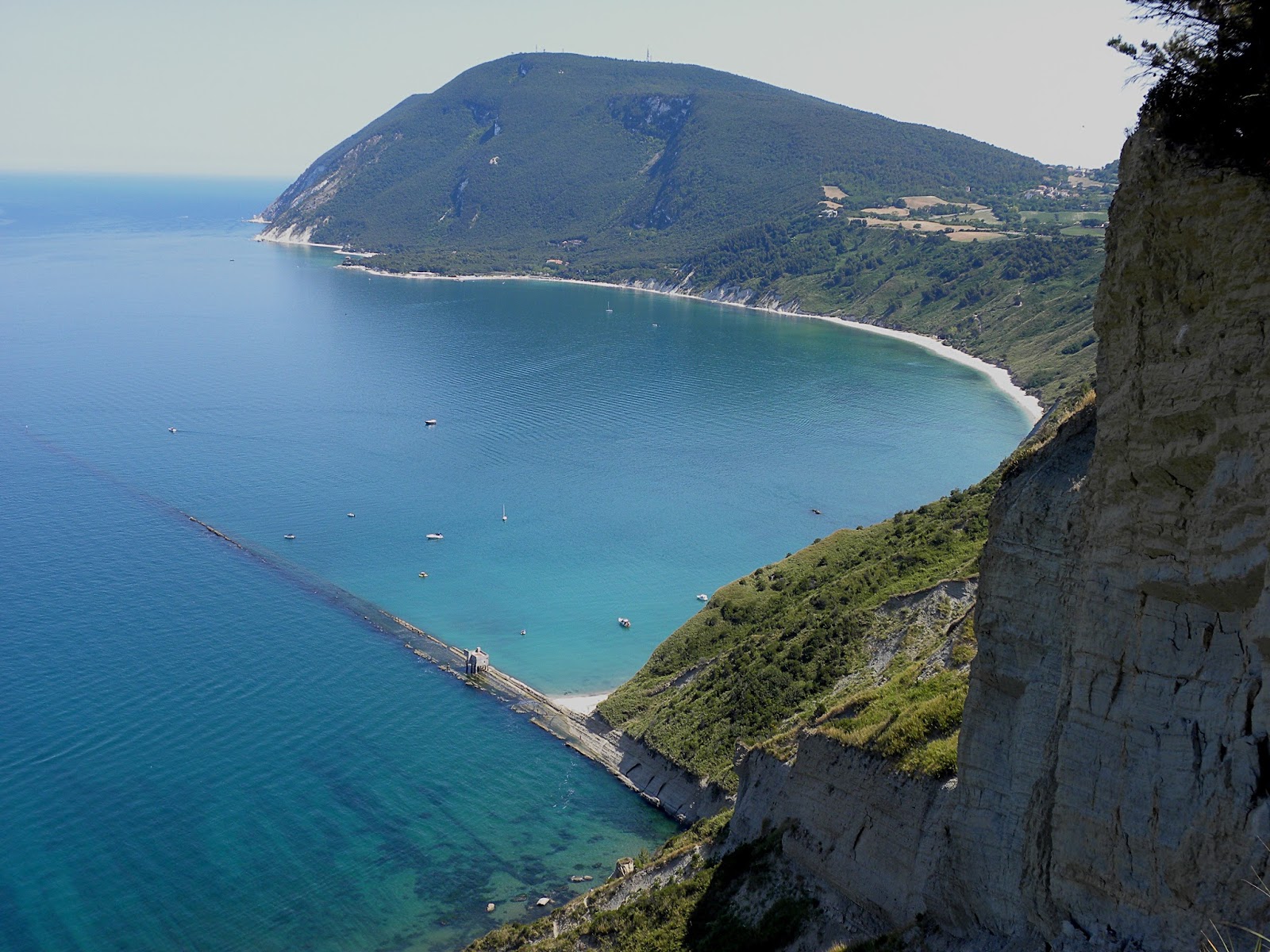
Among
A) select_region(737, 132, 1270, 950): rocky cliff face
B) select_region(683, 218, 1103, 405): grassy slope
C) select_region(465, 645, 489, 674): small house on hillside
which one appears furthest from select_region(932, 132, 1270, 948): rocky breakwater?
select_region(683, 218, 1103, 405): grassy slope

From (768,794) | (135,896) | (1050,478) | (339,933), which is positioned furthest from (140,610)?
(1050,478)

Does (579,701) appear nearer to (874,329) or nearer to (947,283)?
(874,329)

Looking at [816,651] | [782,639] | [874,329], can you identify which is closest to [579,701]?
[782,639]

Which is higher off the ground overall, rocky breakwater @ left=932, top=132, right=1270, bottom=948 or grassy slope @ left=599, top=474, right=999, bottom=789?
rocky breakwater @ left=932, top=132, right=1270, bottom=948

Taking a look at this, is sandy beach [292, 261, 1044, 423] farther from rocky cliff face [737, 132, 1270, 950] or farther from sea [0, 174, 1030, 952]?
rocky cliff face [737, 132, 1270, 950]

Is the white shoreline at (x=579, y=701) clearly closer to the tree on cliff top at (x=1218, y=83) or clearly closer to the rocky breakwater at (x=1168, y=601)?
the rocky breakwater at (x=1168, y=601)

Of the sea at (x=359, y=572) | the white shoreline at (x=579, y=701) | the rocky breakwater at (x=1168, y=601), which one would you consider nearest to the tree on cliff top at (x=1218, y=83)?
the rocky breakwater at (x=1168, y=601)

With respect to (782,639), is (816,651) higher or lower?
higher
